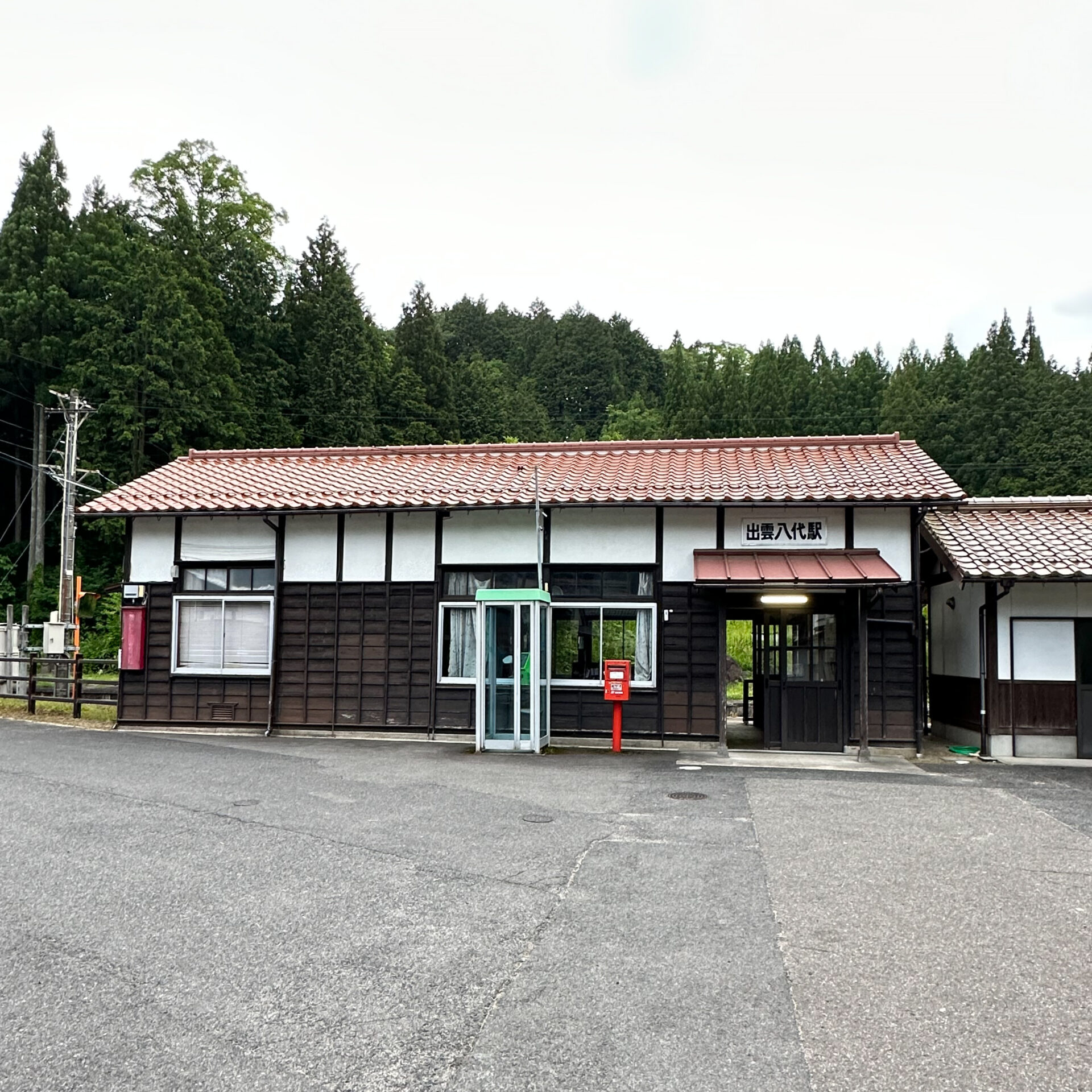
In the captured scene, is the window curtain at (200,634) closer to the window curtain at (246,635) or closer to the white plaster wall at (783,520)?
the window curtain at (246,635)

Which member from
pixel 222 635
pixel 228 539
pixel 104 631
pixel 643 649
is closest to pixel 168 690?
pixel 222 635

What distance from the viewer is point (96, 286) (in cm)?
3225

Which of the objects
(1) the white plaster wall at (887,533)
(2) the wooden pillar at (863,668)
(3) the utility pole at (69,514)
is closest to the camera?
(2) the wooden pillar at (863,668)

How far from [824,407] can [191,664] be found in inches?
1745

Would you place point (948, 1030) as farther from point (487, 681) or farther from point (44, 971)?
point (487, 681)

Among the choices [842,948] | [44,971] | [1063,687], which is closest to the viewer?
[44,971]

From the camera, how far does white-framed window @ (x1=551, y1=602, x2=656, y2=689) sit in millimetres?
12305

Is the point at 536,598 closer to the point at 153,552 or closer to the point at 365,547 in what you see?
the point at 365,547

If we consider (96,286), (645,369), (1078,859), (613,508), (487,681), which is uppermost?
(645,369)

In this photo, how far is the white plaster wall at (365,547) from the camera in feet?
43.1

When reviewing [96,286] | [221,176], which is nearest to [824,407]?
[221,176]

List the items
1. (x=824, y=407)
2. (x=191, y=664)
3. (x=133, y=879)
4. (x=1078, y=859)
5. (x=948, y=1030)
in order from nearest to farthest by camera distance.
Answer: (x=948, y=1030) < (x=133, y=879) < (x=1078, y=859) < (x=191, y=664) < (x=824, y=407)

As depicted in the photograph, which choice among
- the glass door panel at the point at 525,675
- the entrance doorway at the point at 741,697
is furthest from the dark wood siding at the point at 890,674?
the glass door panel at the point at 525,675

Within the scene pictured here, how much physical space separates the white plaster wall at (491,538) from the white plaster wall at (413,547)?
21 cm
